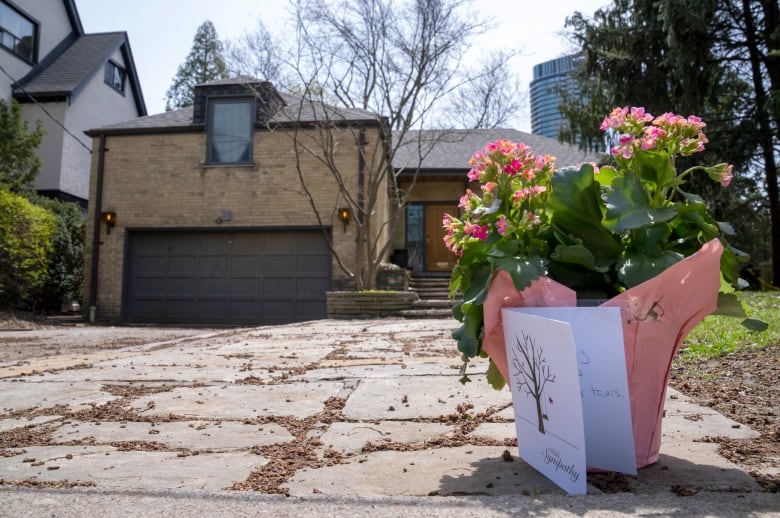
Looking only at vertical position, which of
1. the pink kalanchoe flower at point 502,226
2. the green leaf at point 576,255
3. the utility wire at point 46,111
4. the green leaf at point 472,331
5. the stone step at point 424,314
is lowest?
→ the stone step at point 424,314

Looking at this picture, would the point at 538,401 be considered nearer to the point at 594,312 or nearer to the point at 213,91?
the point at 594,312

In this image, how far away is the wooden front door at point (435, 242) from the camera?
13.6m

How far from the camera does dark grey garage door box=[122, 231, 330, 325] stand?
11.4 metres

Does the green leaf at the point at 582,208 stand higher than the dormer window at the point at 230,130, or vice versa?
the dormer window at the point at 230,130

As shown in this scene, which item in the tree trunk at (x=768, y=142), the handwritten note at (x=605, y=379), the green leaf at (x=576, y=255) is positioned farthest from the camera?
the tree trunk at (x=768, y=142)

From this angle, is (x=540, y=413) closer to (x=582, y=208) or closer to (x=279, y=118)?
(x=582, y=208)

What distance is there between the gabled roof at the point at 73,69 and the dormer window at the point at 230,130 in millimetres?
5610

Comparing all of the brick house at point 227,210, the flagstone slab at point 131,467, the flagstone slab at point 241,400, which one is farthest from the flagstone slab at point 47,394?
the brick house at point 227,210

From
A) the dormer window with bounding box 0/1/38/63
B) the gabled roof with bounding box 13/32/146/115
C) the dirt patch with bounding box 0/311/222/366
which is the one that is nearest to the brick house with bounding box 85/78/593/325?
the dirt patch with bounding box 0/311/222/366

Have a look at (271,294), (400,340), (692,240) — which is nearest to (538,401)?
(692,240)

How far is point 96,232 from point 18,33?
8.04 meters

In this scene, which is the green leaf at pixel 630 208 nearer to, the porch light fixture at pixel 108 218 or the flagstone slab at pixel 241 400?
the flagstone slab at pixel 241 400

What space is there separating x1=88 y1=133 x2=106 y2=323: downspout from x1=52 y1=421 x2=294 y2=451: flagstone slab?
10.7 m

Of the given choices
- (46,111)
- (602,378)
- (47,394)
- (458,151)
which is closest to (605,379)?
(602,378)
